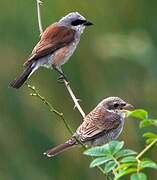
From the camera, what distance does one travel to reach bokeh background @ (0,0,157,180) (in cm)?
504

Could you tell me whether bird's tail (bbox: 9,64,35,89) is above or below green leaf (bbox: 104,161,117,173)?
below

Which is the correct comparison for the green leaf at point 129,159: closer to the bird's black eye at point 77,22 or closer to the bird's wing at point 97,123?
the bird's wing at point 97,123

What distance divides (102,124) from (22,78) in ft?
2.21

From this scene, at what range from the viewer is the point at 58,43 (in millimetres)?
5359

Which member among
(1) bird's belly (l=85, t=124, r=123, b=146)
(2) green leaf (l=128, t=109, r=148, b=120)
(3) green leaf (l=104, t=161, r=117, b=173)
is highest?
(2) green leaf (l=128, t=109, r=148, b=120)

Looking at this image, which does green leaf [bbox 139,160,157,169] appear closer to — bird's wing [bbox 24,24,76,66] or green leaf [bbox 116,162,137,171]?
green leaf [bbox 116,162,137,171]

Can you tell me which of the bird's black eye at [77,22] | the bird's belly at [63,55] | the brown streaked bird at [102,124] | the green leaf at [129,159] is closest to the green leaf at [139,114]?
the green leaf at [129,159]

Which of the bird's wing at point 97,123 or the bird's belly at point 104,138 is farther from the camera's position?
the bird's belly at point 104,138

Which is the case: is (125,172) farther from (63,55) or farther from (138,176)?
(63,55)

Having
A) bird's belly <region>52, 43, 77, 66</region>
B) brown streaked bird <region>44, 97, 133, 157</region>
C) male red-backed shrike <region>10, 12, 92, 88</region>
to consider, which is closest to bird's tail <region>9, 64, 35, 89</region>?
male red-backed shrike <region>10, 12, 92, 88</region>

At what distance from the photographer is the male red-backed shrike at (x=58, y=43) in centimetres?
493

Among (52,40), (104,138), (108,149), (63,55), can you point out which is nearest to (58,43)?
(52,40)

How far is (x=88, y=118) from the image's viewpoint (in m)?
3.91

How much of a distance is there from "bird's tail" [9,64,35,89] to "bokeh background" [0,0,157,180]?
55 cm
